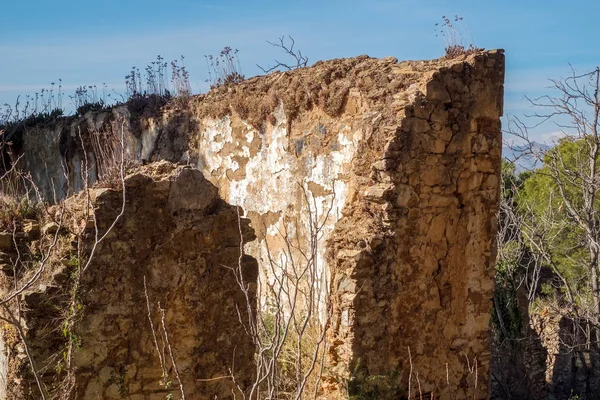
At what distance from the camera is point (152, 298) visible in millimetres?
4645

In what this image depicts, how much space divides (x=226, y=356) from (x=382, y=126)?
280 cm

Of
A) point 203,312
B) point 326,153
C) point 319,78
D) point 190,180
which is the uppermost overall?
point 319,78

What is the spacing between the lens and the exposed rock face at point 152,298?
4.39m

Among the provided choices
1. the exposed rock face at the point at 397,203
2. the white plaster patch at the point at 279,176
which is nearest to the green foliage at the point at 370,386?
the exposed rock face at the point at 397,203

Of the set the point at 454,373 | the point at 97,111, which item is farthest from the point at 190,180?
the point at 97,111

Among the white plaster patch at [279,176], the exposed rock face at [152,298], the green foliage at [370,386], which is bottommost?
the green foliage at [370,386]

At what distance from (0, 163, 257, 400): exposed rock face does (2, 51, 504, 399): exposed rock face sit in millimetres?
1643

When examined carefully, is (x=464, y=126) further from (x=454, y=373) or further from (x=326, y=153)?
(x=454, y=373)

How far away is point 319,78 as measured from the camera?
8.00 meters

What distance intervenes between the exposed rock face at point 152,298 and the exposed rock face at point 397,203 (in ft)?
5.39

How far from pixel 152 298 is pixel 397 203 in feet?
9.15

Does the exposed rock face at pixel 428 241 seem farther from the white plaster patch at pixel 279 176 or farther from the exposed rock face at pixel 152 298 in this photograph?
the exposed rock face at pixel 152 298

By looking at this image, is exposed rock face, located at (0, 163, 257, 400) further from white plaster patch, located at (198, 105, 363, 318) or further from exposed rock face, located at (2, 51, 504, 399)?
white plaster patch, located at (198, 105, 363, 318)

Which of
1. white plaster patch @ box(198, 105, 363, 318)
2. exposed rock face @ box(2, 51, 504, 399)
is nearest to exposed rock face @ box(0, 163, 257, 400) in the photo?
exposed rock face @ box(2, 51, 504, 399)
